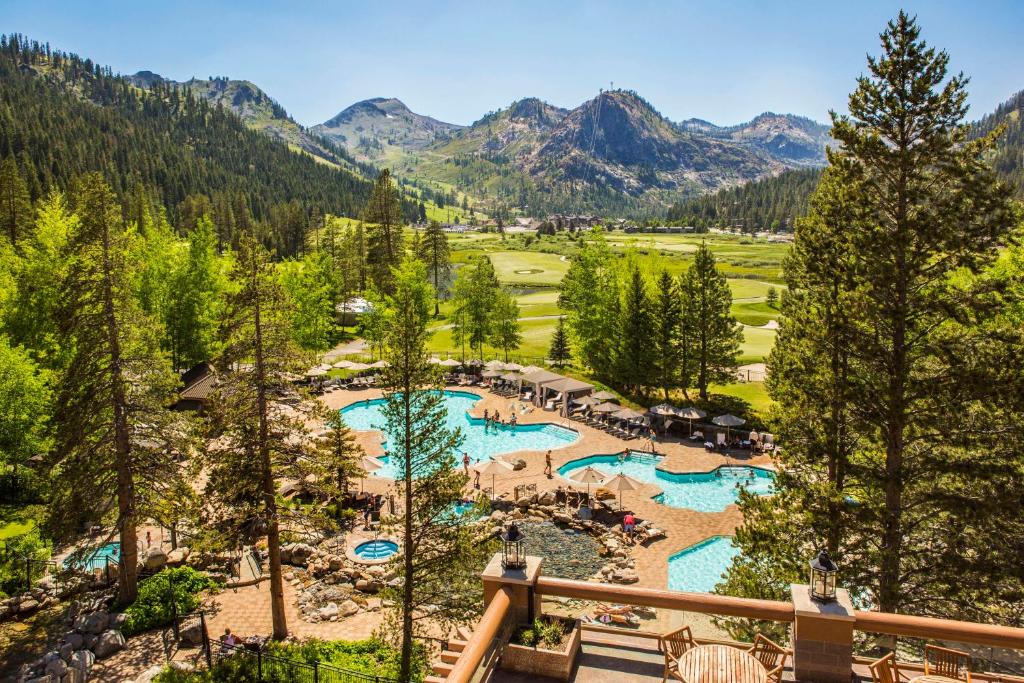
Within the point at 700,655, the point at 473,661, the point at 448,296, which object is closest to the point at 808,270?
the point at 700,655

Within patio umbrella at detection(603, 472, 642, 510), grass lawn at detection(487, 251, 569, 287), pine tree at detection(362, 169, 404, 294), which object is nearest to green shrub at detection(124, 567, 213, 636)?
patio umbrella at detection(603, 472, 642, 510)

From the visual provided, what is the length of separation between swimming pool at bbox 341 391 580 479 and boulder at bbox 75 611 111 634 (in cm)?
1424

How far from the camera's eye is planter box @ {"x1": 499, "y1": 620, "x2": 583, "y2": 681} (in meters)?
7.22

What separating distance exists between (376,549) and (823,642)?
18525 millimetres

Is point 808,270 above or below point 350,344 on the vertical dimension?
above

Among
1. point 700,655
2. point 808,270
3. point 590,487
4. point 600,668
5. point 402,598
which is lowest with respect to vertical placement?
point 590,487

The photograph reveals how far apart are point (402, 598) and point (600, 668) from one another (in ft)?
28.5

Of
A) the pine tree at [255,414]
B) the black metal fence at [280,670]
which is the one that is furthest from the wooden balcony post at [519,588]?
the pine tree at [255,414]

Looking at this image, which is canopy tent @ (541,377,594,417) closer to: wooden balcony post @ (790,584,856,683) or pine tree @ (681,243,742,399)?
pine tree @ (681,243,742,399)

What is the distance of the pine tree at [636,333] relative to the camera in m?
39.7

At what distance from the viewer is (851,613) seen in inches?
270

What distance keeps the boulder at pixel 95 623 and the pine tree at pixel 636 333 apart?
30795mm

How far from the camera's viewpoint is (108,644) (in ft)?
53.0

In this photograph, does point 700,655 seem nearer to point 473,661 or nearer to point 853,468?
point 473,661
